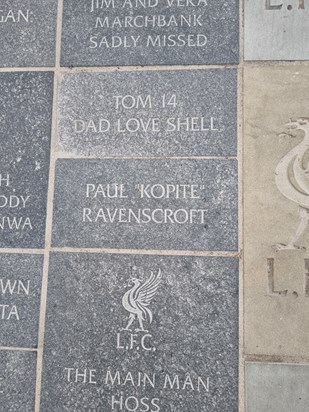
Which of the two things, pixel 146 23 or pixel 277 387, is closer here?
pixel 277 387

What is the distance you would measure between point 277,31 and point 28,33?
Result: 2.00m

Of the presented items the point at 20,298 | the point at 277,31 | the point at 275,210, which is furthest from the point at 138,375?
the point at 277,31

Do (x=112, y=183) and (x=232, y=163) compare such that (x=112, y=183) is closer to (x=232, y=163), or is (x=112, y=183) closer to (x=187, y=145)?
(x=187, y=145)

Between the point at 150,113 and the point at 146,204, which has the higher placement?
the point at 150,113

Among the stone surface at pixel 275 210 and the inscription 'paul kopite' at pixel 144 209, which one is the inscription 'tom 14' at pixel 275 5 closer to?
the stone surface at pixel 275 210

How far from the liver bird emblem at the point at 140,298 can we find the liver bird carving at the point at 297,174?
938 millimetres

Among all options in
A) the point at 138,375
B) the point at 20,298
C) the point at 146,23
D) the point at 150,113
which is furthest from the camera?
the point at 146,23

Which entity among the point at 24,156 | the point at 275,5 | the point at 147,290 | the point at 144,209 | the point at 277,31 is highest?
the point at 275,5

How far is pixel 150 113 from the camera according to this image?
3.79m

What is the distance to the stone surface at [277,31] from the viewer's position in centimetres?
374

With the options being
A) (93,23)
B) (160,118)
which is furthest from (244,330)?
(93,23)

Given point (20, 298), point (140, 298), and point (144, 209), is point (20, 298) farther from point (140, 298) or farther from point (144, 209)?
point (144, 209)

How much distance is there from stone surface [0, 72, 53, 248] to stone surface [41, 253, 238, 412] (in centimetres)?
44

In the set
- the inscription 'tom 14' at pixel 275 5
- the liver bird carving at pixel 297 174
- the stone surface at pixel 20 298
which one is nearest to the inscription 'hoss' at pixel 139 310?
the stone surface at pixel 20 298
